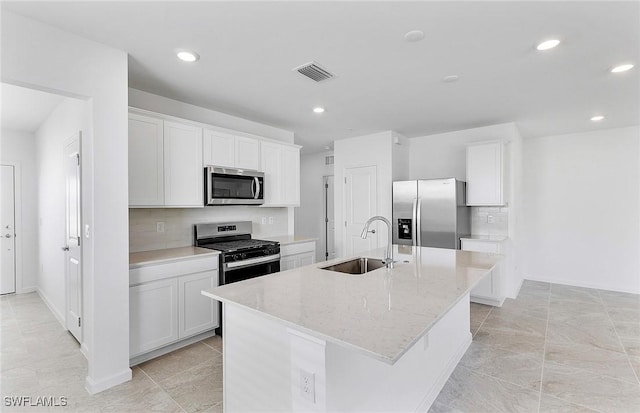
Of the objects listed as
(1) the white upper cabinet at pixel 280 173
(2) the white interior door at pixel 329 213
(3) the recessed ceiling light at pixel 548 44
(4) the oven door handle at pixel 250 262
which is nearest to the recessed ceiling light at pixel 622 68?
(3) the recessed ceiling light at pixel 548 44

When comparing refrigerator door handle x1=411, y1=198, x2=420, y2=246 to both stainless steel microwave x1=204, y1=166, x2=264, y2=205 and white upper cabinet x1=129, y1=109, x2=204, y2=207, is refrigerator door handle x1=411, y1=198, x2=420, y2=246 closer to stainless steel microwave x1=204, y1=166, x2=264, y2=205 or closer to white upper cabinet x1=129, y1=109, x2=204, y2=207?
stainless steel microwave x1=204, y1=166, x2=264, y2=205

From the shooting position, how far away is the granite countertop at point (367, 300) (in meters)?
1.12

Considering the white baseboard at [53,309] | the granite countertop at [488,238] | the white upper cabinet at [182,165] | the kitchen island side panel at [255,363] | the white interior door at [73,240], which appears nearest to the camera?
the kitchen island side panel at [255,363]

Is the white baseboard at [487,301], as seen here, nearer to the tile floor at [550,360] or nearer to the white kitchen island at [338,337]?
the tile floor at [550,360]

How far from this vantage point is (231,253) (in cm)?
316

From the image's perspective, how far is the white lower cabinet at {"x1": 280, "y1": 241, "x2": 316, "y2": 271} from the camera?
3926 millimetres

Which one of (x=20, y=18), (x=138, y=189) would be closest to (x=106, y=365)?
(x=138, y=189)

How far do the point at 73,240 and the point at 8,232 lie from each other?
2728 mm

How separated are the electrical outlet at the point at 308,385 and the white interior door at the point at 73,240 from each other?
2.64 metres

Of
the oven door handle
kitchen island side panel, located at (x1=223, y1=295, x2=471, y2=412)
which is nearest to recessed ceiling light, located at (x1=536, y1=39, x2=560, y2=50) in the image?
kitchen island side panel, located at (x1=223, y1=295, x2=471, y2=412)

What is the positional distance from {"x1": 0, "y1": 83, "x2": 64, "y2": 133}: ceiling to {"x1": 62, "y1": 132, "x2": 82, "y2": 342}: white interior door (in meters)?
0.65

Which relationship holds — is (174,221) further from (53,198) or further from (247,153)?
(53,198)

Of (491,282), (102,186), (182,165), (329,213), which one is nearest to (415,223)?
(491,282)

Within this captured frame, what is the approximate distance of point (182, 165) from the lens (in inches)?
124
